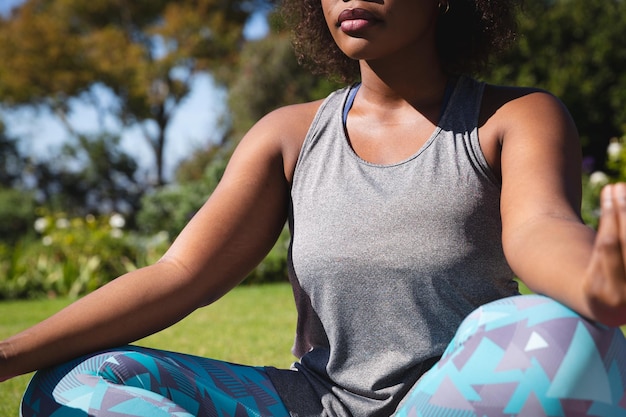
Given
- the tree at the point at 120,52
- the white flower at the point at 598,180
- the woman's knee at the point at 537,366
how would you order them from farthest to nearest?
the tree at the point at 120,52 → the white flower at the point at 598,180 → the woman's knee at the point at 537,366

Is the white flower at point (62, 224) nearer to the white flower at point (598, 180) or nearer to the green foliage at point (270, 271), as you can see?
the green foliage at point (270, 271)

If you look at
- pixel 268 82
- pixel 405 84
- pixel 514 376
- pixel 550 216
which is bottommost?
pixel 268 82

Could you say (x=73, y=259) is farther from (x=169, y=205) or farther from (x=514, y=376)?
(x=514, y=376)

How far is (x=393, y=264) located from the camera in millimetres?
1795

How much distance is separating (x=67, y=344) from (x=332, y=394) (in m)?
0.62

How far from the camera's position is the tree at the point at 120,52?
2427cm

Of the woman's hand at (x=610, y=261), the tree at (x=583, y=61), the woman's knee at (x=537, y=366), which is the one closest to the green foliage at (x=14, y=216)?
the tree at (x=583, y=61)

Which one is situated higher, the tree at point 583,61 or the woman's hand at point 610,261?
the woman's hand at point 610,261

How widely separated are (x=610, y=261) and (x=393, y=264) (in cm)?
67

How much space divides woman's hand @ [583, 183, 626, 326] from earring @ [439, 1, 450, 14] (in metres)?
Answer: 0.98

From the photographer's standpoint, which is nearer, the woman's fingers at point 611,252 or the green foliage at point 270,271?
the woman's fingers at point 611,252

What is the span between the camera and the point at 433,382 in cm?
140

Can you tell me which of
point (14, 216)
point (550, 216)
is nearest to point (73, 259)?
point (14, 216)

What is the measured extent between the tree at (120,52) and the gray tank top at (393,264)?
2306 centimetres
